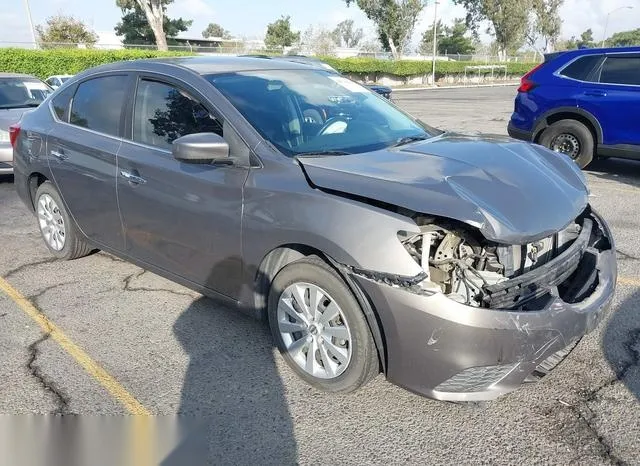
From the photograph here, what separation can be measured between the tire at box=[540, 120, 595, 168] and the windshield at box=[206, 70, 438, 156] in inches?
186

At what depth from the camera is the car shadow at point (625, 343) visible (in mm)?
3025

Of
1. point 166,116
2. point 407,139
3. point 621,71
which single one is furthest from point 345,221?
point 621,71

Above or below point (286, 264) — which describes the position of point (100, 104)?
above

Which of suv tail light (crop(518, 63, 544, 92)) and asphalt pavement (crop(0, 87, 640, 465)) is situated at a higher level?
suv tail light (crop(518, 63, 544, 92))

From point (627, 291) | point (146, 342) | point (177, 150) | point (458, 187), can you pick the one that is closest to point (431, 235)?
point (458, 187)

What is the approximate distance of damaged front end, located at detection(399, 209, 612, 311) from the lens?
250 cm

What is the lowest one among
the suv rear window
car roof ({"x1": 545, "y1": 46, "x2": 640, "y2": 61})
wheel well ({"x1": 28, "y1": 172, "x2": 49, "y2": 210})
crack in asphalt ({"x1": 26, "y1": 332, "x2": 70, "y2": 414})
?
crack in asphalt ({"x1": 26, "y1": 332, "x2": 70, "y2": 414})

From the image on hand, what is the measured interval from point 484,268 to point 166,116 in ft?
7.55

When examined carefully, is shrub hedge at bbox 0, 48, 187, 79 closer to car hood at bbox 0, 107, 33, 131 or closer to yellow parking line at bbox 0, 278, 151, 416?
car hood at bbox 0, 107, 33, 131

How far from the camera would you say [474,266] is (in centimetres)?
265

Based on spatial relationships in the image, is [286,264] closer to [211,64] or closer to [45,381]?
[45,381]

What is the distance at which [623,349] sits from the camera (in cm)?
329

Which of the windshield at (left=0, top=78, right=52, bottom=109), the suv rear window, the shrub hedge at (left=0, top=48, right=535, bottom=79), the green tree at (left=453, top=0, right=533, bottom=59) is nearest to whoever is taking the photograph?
the suv rear window

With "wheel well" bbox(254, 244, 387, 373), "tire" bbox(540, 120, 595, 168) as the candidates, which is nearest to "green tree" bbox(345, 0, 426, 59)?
"tire" bbox(540, 120, 595, 168)
